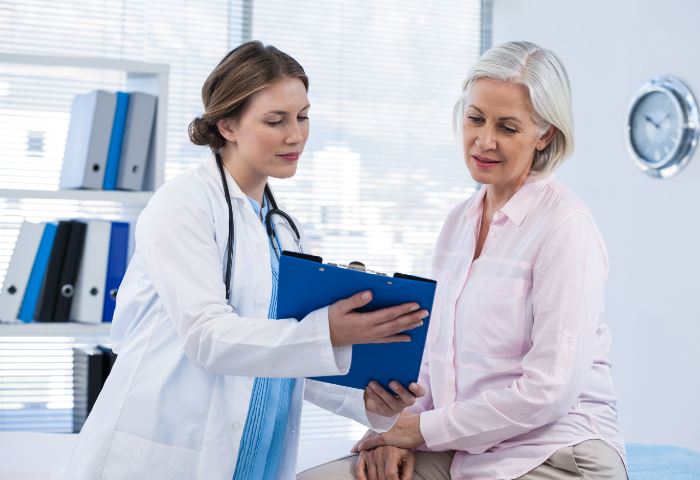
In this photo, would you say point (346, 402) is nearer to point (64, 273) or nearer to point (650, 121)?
point (64, 273)

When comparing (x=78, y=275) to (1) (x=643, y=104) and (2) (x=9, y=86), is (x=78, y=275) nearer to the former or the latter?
(2) (x=9, y=86)

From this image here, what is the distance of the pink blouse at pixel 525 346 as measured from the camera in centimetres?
153

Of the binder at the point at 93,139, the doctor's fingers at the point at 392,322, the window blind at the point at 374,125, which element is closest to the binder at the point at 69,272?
the binder at the point at 93,139

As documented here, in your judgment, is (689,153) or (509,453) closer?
(509,453)

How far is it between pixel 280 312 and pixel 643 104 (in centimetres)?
255

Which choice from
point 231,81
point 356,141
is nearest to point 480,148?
point 231,81

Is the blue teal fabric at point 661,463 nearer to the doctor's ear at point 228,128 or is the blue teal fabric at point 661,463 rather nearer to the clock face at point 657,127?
the doctor's ear at point 228,128

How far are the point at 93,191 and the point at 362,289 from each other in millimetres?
1564

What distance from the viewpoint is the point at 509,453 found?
5.17 ft

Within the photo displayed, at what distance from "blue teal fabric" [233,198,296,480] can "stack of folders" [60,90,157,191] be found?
119cm

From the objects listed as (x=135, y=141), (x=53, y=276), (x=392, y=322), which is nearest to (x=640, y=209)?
(x=135, y=141)

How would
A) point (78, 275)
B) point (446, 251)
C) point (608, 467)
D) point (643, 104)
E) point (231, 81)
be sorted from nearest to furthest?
1. point (608, 467)
2. point (231, 81)
3. point (446, 251)
4. point (78, 275)
5. point (643, 104)

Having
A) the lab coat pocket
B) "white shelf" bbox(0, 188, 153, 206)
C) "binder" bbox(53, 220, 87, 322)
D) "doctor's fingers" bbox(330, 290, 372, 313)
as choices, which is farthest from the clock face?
the lab coat pocket

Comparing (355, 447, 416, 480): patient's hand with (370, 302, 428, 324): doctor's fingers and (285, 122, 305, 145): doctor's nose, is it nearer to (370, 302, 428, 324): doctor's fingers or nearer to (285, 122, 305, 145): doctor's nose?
(370, 302, 428, 324): doctor's fingers
